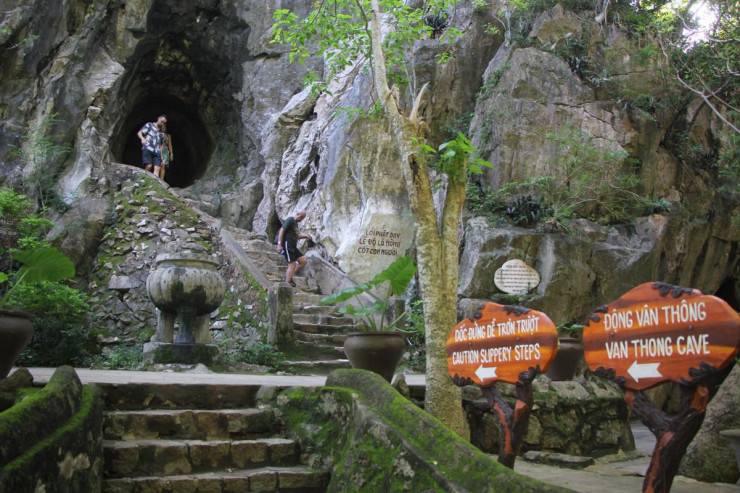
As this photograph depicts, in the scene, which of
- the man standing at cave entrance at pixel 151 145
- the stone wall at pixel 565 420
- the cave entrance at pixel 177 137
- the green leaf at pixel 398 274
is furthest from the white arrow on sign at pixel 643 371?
the cave entrance at pixel 177 137

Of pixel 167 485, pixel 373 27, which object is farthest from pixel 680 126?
pixel 167 485

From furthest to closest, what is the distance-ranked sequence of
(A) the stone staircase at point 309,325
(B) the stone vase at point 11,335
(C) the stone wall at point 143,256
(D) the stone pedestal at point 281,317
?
(C) the stone wall at point 143,256
(D) the stone pedestal at point 281,317
(A) the stone staircase at point 309,325
(B) the stone vase at point 11,335

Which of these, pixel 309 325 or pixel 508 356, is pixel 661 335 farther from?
pixel 309 325

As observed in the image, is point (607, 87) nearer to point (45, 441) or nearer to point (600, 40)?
point (600, 40)

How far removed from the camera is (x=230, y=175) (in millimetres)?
17844

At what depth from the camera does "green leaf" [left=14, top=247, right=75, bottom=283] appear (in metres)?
4.23

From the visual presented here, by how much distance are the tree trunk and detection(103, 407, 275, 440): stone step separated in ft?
4.43

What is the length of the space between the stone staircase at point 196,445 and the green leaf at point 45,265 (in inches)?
38.8

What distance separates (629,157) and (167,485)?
1111 centimetres

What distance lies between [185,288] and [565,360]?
4406 millimetres

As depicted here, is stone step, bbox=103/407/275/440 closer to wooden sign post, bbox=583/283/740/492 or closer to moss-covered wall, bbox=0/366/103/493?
moss-covered wall, bbox=0/366/103/493

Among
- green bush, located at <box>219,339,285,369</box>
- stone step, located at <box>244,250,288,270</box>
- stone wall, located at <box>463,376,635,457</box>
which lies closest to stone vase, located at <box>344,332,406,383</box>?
stone wall, located at <box>463,376,635,457</box>

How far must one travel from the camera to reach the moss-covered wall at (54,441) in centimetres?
237

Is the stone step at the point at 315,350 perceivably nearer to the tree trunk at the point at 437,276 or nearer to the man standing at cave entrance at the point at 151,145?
the tree trunk at the point at 437,276
